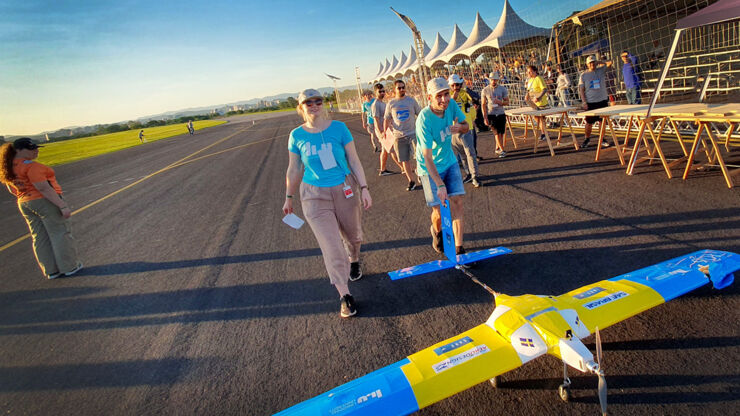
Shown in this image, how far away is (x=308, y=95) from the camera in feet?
10.4

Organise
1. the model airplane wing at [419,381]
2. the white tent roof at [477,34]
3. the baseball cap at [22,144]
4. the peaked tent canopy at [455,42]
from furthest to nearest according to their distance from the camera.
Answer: the peaked tent canopy at [455,42] < the white tent roof at [477,34] < the baseball cap at [22,144] < the model airplane wing at [419,381]

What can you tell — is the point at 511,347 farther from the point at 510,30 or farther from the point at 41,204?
the point at 510,30

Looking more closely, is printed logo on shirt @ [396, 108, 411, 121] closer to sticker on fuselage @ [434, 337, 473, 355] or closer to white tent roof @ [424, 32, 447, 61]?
sticker on fuselage @ [434, 337, 473, 355]

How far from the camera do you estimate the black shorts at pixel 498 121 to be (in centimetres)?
862

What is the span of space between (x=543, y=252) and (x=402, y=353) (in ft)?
7.39

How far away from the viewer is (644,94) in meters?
12.6

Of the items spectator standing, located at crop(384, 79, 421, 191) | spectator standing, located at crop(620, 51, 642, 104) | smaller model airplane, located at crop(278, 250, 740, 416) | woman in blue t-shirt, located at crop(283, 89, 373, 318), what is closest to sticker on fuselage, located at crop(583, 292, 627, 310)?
smaller model airplane, located at crop(278, 250, 740, 416)

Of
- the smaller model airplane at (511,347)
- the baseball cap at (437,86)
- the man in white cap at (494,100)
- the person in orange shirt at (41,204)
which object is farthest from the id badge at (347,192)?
the man in white cap at (494,100)

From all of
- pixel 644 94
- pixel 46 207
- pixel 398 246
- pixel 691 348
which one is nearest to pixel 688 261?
pixel 691 348

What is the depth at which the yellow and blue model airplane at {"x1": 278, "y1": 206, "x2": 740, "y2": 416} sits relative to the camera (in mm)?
1932

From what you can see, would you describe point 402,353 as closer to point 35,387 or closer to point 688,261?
point 688,261

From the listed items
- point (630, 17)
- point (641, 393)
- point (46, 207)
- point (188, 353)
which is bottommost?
point (641, 393)

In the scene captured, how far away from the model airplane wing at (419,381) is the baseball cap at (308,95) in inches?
89.8

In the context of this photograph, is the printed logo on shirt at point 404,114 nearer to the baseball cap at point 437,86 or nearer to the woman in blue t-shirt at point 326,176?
the baseball cap at point 437,86
